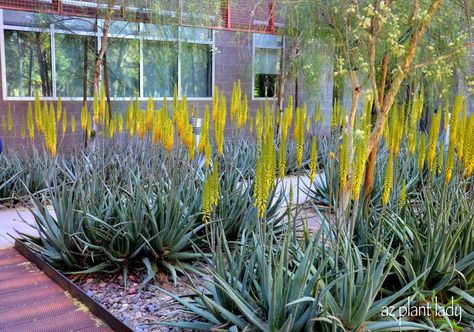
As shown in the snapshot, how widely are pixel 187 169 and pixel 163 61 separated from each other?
6761 mm

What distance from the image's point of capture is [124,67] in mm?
10367

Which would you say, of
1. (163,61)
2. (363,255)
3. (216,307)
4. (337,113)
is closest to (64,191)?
(216,307)

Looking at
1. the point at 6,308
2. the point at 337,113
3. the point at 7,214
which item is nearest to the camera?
the point at 6,308

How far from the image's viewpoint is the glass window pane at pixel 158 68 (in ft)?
34.6

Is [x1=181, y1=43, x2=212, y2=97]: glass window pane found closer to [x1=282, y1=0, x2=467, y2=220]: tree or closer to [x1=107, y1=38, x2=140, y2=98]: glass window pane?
[x1=107, y1=38, x2=140, y2=98]: glass window pane

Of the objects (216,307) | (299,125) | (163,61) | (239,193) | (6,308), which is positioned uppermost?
(163,61)

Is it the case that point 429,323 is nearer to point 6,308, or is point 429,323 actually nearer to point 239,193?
point 239,193

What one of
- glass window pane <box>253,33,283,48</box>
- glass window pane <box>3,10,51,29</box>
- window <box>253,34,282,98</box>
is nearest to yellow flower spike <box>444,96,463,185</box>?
glass window pane <box>3,10,51,29</box>

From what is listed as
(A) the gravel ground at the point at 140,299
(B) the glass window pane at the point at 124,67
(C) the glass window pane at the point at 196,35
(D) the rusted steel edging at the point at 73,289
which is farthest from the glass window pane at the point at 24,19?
(A) the gravel ground at the point at 140,299

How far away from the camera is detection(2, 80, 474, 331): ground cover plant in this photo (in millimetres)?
2557

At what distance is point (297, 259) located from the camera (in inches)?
113

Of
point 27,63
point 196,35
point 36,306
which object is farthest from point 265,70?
point 36,306

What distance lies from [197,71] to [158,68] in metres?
1.02

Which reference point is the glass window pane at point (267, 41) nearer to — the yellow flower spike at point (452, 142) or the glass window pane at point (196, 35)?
the glass window pane at point (196, 35)
